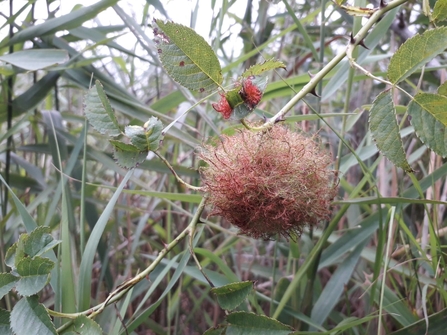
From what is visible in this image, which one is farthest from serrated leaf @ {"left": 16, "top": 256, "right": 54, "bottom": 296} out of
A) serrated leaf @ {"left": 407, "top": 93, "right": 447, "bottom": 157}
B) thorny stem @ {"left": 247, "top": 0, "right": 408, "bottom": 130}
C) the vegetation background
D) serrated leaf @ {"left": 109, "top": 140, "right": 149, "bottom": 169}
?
serrated leaf @ {"left": 407, "top": 93, "right": 447, "bottom": 157}

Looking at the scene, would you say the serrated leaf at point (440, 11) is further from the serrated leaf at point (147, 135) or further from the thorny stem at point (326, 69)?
the serrated leaf at point (147, 135)

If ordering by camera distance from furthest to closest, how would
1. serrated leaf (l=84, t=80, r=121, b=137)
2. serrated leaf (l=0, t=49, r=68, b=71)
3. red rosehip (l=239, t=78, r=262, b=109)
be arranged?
serrated leaf (l=0, t=49, r=68, b=71)
serrated leaf (l=84, t=80, r=121, b=137)
red rosehip (l=239, t=78, r=262, b=109)

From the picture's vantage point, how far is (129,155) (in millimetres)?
452

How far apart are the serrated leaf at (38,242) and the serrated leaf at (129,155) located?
0.09 m

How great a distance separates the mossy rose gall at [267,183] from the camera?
410 millimetres

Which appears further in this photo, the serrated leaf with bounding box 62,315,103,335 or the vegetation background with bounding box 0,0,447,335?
the vegetation background with bounding box 0,0,447,335

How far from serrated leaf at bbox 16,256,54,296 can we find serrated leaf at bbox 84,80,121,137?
0.15m

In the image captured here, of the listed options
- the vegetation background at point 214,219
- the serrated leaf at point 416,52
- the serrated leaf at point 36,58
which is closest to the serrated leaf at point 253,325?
the vegetation background at point 214,219

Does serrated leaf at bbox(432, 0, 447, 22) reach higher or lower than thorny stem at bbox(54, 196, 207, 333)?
higher

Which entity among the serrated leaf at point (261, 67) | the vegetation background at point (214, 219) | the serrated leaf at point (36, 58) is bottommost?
the vegetation background at point (214, 219)

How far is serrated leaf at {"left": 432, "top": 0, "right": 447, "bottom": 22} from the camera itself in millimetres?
467

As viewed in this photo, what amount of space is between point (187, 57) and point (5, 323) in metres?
0.29

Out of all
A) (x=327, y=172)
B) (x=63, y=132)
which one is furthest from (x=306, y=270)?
(x=63, y=132)

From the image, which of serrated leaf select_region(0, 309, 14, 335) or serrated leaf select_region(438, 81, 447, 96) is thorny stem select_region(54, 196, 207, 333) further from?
serrated leaf select_region(438, 81, 447, 96)
